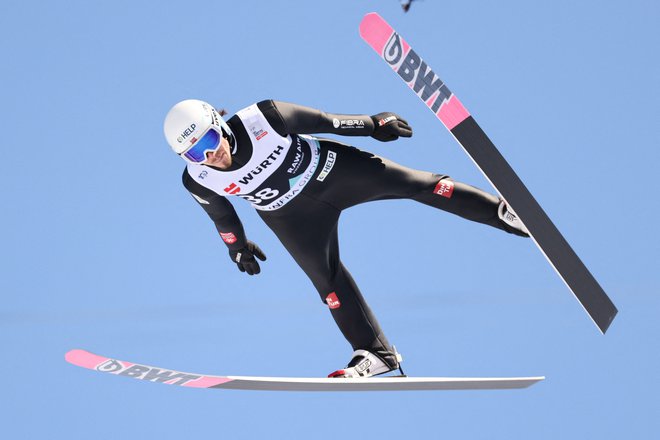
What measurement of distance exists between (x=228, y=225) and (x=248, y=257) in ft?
0.79

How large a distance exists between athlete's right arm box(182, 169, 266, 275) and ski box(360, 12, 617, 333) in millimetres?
1088

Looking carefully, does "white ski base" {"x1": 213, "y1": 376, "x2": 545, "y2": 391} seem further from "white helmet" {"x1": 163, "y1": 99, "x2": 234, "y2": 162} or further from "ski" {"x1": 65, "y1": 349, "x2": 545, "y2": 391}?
"white helmet" {"x1": 163, "y1": 99, "x2": 234, "y2": 162}

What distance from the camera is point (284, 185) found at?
5.48 metres

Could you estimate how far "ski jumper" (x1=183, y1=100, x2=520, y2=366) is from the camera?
17.6 feet

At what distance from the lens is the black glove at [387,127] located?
220 inches

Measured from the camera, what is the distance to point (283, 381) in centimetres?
537

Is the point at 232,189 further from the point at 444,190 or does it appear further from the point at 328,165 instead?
the point at 444,190

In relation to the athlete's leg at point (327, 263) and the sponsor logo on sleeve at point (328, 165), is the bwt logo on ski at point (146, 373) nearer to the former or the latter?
the athlete's leg at point (327, 263)

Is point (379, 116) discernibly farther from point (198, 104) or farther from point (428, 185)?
point (198, 104)

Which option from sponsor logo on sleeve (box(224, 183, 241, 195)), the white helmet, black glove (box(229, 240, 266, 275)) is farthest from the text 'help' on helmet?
black glove (box(229, 240, 266, 275))

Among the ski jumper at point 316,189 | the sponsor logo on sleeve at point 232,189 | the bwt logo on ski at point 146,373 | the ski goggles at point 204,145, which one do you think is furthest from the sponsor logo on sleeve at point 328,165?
the bwt logo on ski at point 146,373

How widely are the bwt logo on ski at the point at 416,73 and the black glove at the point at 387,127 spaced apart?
1.43ft

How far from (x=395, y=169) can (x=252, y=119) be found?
29.9 inches

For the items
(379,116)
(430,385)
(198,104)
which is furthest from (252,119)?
(430,385)
